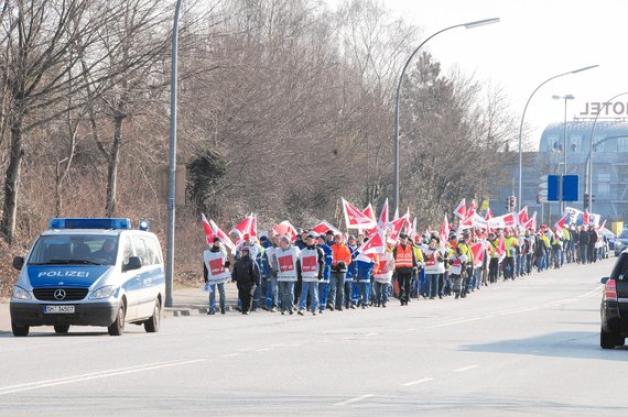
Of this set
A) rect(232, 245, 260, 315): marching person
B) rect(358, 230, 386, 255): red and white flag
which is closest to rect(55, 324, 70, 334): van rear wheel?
rect(232, 245, 260, 315): marching person

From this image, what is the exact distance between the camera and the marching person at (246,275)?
33094 millimetres

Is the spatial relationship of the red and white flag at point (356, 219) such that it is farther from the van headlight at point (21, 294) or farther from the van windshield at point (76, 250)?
the van headlight at point (21, 294)

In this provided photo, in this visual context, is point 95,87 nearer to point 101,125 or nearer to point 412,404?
point 101,125

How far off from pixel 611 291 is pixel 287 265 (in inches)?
455

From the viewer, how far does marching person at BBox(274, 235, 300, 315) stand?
33.2 m

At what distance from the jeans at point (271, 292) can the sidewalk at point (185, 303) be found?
1412mm

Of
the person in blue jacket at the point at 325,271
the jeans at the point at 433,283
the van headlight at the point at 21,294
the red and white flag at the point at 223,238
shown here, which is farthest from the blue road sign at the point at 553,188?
the van headlight at the point at 21,294

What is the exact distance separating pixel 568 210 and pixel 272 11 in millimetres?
17127

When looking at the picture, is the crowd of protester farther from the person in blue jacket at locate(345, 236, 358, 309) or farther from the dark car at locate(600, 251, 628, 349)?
the dark car at locate(600, 251, 628, 349)

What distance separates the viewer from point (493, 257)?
172 ft

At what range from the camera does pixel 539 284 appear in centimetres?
5284

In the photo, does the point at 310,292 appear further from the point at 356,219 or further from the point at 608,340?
the point at 608,340

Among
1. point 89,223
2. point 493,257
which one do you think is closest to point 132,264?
point 89,223

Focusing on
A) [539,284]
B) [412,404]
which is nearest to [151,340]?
[412,404]
